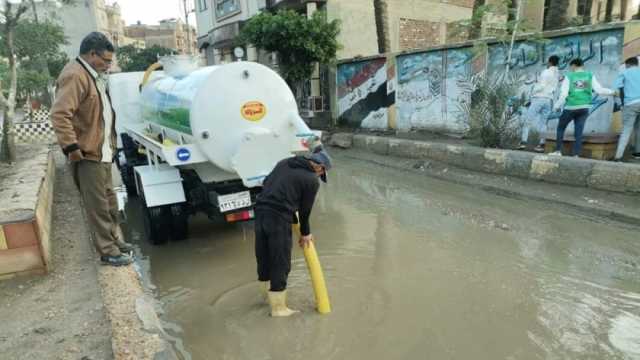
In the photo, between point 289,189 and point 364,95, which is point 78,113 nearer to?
point 289,189

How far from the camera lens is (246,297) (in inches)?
158

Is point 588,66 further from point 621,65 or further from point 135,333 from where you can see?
point 135,333

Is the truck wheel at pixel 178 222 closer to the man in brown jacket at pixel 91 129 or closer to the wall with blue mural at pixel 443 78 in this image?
the man in brown jacket at pixel 91 129

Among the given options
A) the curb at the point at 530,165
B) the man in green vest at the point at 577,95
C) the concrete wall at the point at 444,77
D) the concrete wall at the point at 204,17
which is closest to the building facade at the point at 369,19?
the concrete wall at the point at 444,77

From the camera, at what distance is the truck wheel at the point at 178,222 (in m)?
5.23

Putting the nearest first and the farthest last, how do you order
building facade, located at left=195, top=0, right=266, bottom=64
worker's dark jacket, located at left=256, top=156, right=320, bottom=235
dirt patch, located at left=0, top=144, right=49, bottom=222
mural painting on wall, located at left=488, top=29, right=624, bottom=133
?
worker's dark jacket, located at left=256, top=156, right=320, bottom=235 < dirt patch, located at left=0, top=144, right=49, bottom=222 < mural painting on wall, located at left=488, top=29, right=624, bottom=133 < building facade, located at left=195, top=0, right=266, bottom=64

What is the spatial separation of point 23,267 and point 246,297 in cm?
182

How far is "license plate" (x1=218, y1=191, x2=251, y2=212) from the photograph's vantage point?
4.77 metres

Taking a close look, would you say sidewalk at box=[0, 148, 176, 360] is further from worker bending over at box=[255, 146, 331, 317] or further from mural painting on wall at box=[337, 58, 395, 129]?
mural painting on wall at box=[337, 58, 395, 129]

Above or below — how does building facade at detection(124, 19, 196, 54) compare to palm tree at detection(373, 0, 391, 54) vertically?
above

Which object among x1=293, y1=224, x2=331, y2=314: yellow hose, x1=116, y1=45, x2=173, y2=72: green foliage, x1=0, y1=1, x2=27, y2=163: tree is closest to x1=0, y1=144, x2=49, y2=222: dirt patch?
x1=0, y1=1, x2=27, y2=163: tree

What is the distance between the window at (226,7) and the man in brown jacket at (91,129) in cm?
1861

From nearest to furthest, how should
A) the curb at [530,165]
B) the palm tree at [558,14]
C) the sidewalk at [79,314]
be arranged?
the sidewalk at [79,314], the curb at [530,165], the palm tree at [558,14]

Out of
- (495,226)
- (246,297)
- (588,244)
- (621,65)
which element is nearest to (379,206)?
(495,226)
